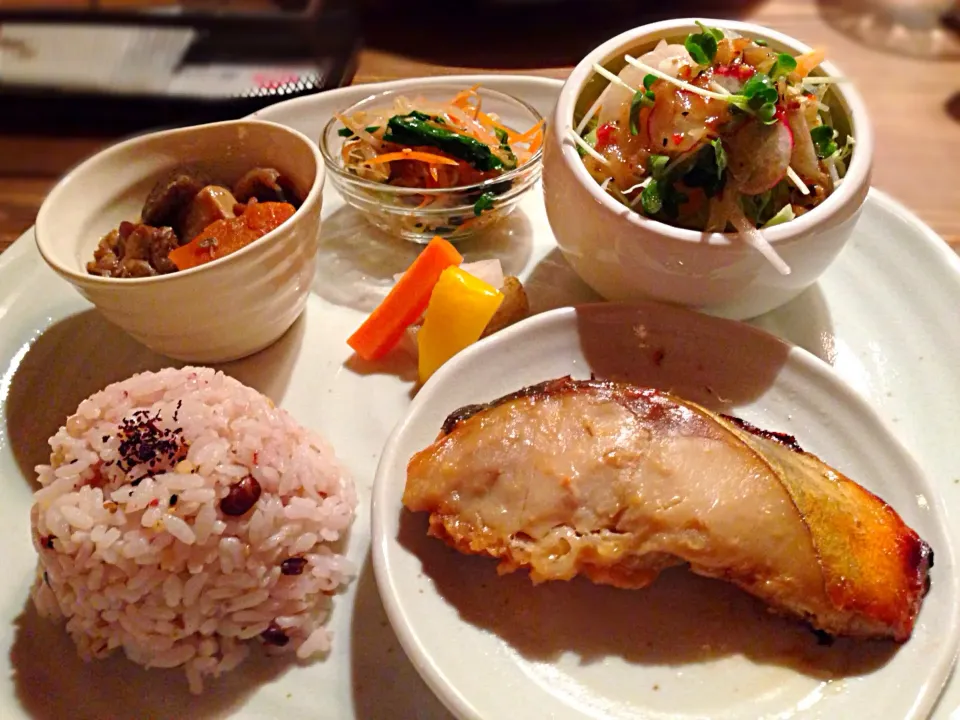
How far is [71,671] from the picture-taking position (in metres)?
1.45

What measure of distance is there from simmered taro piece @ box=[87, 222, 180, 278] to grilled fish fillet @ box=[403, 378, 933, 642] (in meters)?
0.90

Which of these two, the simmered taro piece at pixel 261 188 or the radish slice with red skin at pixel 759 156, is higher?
the radish slice with red skin at pixel 759 156

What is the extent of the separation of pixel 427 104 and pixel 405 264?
1.89ft

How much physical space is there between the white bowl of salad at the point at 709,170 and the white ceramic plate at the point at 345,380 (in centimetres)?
35

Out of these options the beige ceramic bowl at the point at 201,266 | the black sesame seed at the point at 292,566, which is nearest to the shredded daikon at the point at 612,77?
the beige ceramic bowl at the point at 201,266

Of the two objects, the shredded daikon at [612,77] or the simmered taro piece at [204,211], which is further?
the simmered taro piece at [204,211]

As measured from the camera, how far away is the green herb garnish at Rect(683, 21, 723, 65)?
1747 mm

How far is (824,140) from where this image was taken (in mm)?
1779

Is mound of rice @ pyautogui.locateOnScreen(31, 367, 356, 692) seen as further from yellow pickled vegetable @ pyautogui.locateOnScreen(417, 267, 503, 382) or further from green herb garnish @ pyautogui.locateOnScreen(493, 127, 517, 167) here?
green herb garnish @ pyautogui.locateOnScreen(493, 127, 517, 167)

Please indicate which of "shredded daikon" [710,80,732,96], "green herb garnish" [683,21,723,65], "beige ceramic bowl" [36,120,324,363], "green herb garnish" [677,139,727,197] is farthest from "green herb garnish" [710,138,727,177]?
"beige ceramic bowl" [36,120,324,363]

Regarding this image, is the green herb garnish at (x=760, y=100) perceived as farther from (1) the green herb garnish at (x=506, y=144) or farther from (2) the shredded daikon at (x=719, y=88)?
(1) the green herb garnish at (x=506, y=144)

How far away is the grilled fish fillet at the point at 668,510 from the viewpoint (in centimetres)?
132

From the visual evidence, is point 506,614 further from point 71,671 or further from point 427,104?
point 427,104

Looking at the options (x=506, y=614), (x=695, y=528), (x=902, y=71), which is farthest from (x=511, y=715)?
(x=902, y=71)
